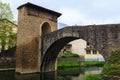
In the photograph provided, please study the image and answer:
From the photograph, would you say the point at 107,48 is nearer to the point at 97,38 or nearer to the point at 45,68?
the point at 97,38

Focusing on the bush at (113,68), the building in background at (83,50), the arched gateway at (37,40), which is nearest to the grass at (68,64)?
the arched gateway at (37,40)

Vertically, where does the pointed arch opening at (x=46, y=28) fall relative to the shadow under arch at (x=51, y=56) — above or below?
above

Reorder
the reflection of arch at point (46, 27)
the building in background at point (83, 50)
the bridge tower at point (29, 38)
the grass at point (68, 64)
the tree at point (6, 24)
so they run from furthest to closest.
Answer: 1. the building in background at point (83, 50)
2. the grass at point (68, 64)
3. the tree at point (6, 24)
4. the reflection of arch at point (46, 27)
5. the bridge tower at point (29, 38)

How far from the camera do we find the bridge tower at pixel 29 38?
25.9m

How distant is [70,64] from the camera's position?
3556 cm

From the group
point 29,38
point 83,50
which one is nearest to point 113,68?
point 29,38

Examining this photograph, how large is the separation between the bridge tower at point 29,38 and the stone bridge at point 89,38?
1040 mm

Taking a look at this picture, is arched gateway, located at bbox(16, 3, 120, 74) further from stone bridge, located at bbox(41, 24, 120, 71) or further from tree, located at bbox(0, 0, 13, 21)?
tree, located at bbox(0, 0, 13, 21)

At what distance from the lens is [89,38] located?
19.8 metres

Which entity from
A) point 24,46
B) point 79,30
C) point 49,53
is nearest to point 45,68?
point 49,53

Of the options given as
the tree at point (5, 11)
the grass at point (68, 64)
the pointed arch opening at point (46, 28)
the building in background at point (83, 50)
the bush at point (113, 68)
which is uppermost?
the tree at point (5, 11)

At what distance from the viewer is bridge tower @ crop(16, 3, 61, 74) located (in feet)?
84.8

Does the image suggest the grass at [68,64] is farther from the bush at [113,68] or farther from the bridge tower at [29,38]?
the bush at [113,68]

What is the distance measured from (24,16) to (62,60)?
12.5 meters
